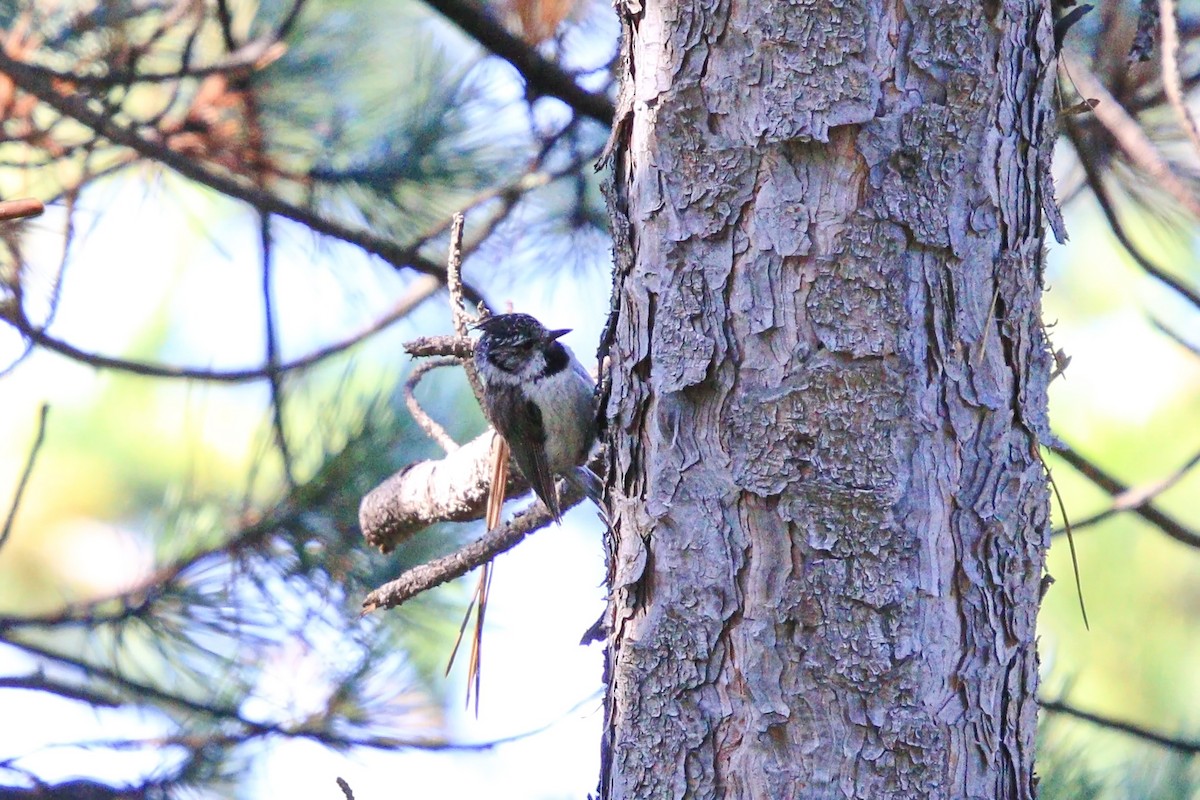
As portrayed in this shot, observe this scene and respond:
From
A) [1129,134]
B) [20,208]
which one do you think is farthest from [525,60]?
[20,208]

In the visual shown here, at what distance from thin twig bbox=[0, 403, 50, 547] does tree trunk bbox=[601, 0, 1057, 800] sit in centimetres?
173

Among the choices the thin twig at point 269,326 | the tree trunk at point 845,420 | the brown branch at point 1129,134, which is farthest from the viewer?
the thin twig at point 269,326

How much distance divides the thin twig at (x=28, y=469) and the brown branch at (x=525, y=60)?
4.72ft

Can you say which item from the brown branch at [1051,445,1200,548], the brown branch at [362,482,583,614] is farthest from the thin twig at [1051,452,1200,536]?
the brown branch at [362,482,583,614]

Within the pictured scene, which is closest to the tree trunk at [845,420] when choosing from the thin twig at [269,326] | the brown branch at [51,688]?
the brown branch at [51,688]

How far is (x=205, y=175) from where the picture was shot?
130 inches

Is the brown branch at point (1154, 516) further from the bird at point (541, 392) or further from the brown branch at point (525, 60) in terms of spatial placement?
the brown branch at point (525, 60)

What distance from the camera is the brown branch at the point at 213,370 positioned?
10.3ft

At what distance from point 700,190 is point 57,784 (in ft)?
8.14

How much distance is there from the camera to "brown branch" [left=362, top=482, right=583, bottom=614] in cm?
205

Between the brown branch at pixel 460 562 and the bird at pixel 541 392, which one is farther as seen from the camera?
the bird at pixel 541 392

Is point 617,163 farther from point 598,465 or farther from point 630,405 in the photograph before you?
point 598,465

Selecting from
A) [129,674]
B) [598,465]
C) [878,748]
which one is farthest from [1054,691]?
[129,674]

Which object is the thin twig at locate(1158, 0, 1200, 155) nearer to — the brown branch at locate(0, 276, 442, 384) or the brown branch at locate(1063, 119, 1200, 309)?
the brown branch at locate(1063, 119, 1200, 309)
